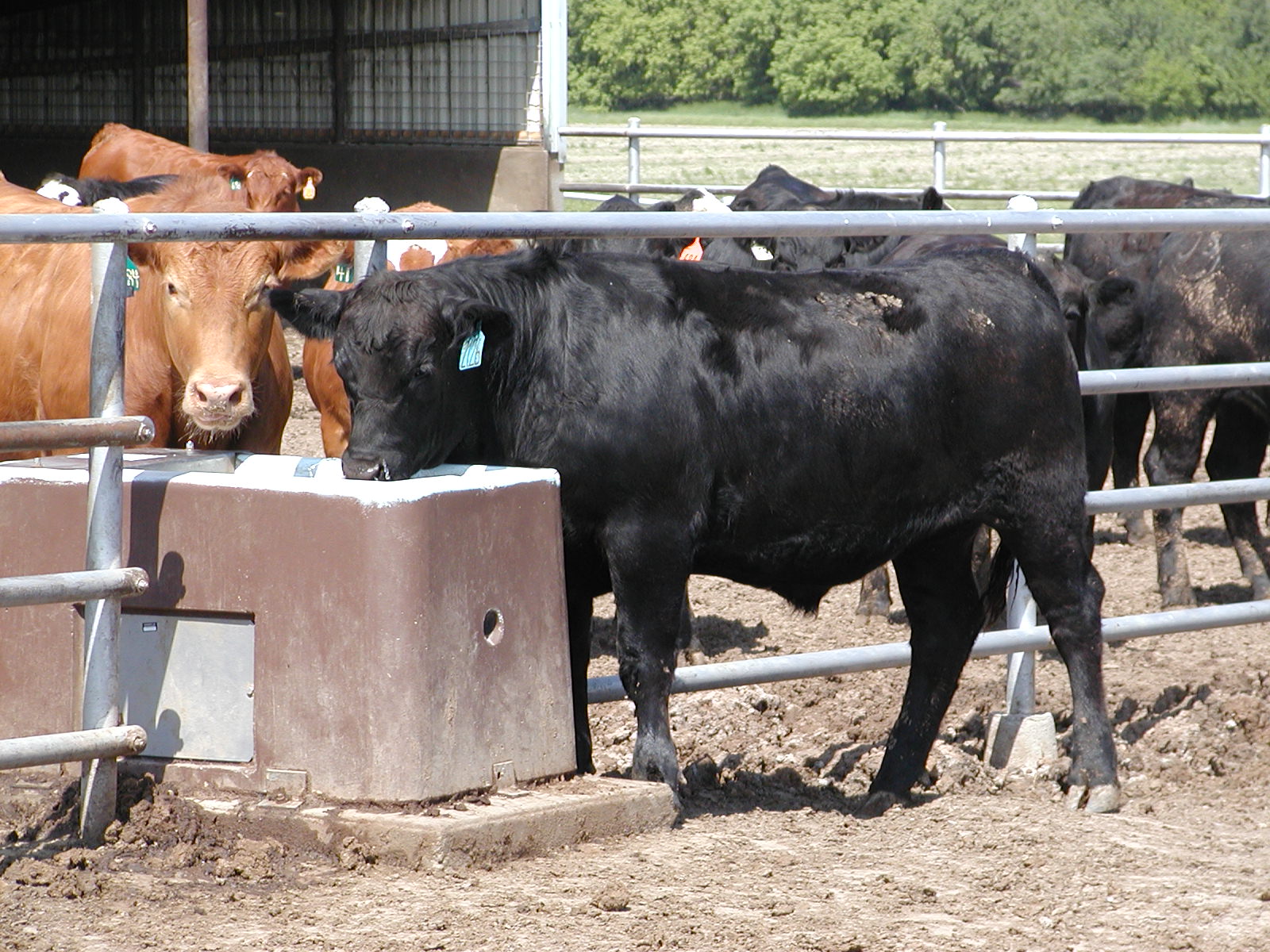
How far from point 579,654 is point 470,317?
39.0 inches

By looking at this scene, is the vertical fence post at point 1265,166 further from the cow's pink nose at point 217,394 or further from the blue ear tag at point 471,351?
the blue ear tag at point 471,351

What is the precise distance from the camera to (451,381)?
12.9 ft

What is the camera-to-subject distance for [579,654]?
4301mm

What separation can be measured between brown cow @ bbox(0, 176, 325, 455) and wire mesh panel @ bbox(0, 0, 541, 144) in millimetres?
11709

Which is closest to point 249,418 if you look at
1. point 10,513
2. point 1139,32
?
point 10,513

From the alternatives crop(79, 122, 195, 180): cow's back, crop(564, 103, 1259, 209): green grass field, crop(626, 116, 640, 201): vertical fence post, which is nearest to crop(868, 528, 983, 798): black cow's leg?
crop(79, 122, 195, 180): cow's back

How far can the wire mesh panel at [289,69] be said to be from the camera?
17.6 meters

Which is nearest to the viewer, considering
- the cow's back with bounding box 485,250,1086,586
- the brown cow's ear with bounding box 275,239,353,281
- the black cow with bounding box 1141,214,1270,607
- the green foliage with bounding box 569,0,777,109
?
the cow's back with bounding box 485,250,1086,586

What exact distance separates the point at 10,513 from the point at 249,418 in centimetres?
141

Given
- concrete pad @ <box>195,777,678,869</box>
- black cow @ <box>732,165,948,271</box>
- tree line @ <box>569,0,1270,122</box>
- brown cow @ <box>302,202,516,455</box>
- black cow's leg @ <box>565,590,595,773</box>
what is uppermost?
tree line @ <box>569,0,1270,122</box>

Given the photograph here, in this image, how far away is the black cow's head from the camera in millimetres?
3760

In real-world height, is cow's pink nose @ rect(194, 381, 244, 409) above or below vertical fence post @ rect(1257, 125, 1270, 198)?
below

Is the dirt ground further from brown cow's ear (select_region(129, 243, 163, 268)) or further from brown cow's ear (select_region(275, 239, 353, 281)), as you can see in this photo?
brown cow's ear (select_region(129, 243, 163, 268))

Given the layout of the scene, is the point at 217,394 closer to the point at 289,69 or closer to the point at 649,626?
the point at 649,626
